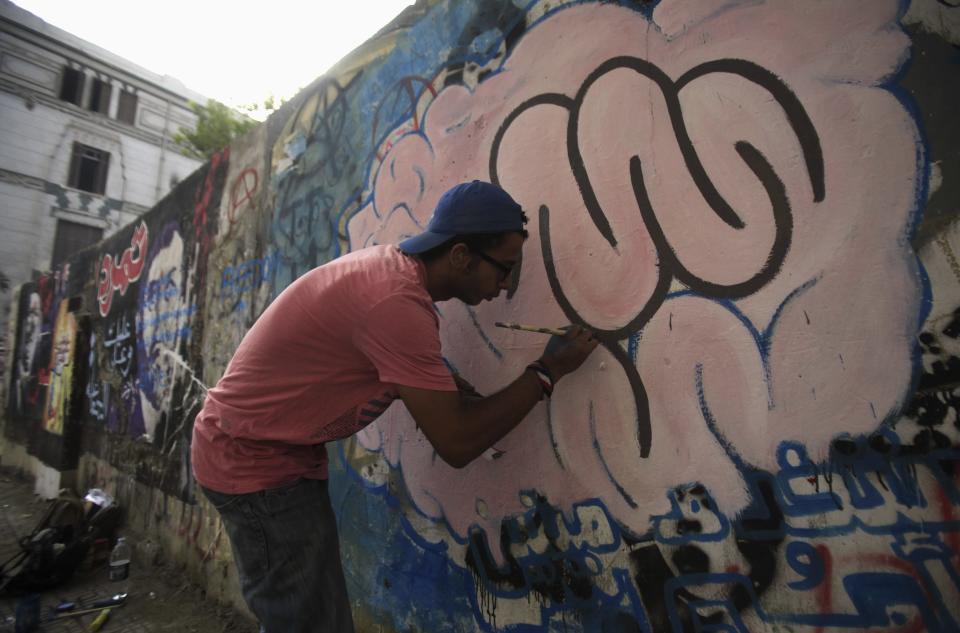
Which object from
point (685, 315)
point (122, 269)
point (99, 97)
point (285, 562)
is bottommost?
point (285, 562)

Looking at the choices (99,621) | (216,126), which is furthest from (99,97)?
(99,621)

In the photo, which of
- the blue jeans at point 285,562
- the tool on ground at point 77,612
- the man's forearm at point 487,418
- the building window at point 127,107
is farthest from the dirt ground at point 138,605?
the building window at point 127,107

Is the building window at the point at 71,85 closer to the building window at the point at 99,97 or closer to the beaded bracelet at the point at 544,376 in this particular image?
the building window at the point at 99,97

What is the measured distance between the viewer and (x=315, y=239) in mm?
2729

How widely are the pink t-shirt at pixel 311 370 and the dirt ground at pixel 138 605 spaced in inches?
76.4

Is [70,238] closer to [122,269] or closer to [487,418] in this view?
[122,269]

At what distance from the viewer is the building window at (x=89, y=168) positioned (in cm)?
1584

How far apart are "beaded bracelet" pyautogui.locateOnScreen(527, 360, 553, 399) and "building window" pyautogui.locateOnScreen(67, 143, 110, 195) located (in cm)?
2020

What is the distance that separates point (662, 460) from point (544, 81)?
1343mm

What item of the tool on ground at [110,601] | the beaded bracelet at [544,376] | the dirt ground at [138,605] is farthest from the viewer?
the tool on ground at [110,601]

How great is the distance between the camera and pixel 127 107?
1684cm

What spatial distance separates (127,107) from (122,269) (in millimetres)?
15828

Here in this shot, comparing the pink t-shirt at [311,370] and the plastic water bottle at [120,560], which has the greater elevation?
the pink t-shirt at [311,370]

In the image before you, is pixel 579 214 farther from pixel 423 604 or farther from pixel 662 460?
pixel 423 604
